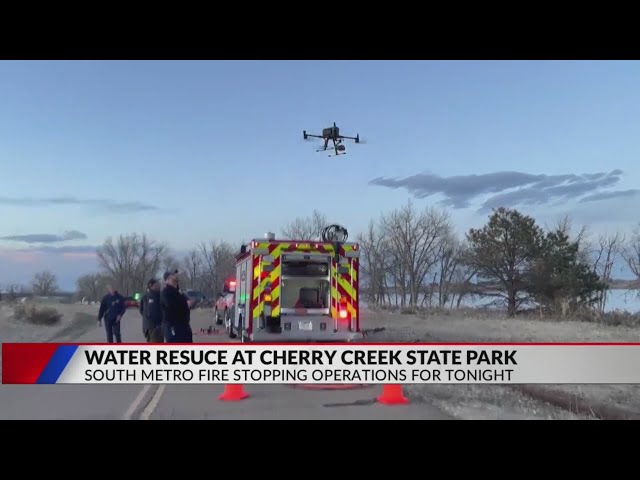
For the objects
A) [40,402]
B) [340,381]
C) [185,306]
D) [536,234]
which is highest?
[536,234]

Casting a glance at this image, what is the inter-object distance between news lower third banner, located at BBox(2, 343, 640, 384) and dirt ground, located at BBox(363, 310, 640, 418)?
1329 mm

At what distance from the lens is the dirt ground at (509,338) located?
8031 millimetres

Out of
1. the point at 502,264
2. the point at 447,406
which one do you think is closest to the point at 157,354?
the point at 447,406

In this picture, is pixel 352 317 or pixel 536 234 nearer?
pixel 352 317

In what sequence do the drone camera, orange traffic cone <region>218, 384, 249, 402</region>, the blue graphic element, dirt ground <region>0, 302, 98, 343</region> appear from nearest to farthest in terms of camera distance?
the blue graphic element < orange traffic cone <region>218, 384, 249, 402</region> < the drone camera < dirt ground <region>0, 302, 98, 343</region>

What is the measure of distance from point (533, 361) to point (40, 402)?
20.3 feet

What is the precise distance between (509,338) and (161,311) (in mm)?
12257

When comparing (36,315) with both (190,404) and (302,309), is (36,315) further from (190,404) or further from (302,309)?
(190,404)

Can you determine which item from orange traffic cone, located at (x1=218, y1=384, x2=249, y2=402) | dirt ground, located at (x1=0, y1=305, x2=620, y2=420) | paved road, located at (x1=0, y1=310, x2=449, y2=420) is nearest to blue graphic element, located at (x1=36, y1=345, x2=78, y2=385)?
paved road, located at (x1=0, y1=310, x2=449, y2=420)

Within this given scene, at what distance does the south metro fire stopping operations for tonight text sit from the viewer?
5.80 metres

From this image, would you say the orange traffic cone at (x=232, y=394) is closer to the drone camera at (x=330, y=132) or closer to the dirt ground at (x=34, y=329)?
the drone camera at (x=330, y=132)

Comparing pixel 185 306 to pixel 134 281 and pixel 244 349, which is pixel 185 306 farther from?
pixel 134 281

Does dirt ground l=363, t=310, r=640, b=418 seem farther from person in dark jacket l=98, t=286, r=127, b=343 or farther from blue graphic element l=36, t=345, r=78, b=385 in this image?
person in dark jacket l=98, t=286, r=127, b=343

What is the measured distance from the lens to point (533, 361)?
5820 mm
